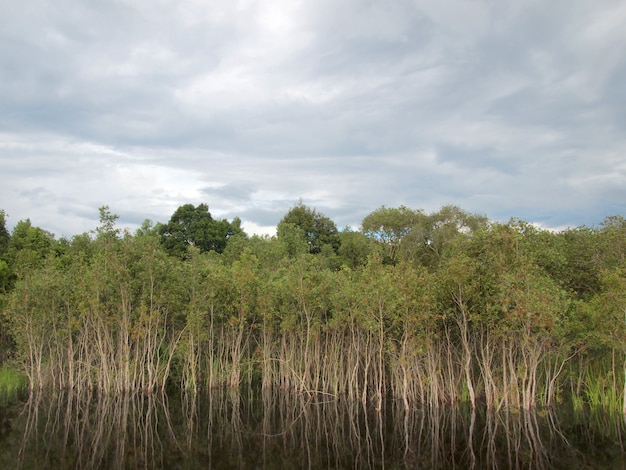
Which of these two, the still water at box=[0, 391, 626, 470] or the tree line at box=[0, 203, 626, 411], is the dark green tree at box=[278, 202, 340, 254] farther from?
the still water at box=[0, 391, 626, 470]

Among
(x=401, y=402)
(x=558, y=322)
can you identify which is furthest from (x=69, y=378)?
(x=558, y=322)

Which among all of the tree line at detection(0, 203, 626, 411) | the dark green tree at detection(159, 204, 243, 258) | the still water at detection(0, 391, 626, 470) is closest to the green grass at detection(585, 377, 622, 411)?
the tree line at detection(0, 203, 626, 411)

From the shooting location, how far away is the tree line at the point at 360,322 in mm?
20734

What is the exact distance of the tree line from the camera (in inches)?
816

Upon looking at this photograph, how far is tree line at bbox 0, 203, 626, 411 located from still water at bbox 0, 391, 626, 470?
1818mm

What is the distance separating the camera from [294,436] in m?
18.6

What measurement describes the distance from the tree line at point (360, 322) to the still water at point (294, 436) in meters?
1.82

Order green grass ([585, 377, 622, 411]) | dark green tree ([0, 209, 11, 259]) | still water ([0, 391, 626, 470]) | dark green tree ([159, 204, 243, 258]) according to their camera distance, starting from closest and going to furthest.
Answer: still water ([0, 391, 626, 470]) → green grass ([585, 377, 622, 411]) → dark green tree ([0, 209, 11, 259]) → dark green tree ([159, 204, 243, 258])

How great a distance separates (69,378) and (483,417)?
2147 centimetres

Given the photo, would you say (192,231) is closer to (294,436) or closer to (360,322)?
(360,322)

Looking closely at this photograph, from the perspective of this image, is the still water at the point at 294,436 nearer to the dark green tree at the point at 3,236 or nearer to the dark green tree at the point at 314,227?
the dark green tree at the point at 3,236

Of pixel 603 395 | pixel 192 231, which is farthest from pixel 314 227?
pixel 603 395

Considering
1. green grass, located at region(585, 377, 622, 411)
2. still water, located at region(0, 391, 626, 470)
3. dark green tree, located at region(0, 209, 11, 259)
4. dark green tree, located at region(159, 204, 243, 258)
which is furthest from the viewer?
dark green tree, located at region(159, 204, 243, 258)

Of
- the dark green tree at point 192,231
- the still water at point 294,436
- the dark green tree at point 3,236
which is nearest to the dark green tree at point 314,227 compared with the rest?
the dark green tree at point 192,231
